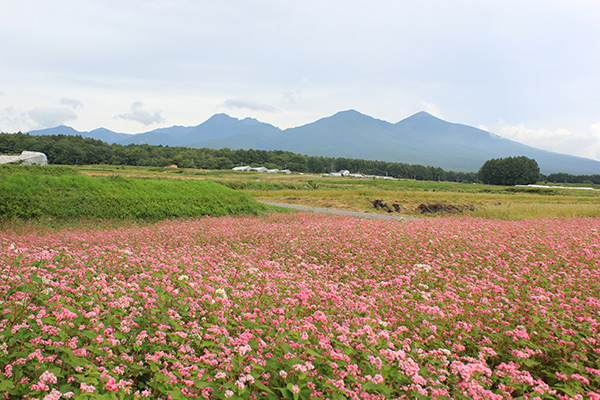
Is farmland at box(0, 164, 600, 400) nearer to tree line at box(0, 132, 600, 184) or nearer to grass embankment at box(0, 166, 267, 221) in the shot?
grass embankment at box(0, 166, 267, 221)

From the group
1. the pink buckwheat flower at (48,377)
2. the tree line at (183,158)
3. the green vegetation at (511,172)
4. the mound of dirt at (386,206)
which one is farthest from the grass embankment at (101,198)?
the green vegetation at (511,172)

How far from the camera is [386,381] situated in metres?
3.29

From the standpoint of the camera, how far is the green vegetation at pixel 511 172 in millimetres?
119688

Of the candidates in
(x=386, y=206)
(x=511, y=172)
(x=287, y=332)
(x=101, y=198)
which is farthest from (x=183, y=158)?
(x=287, y=332)

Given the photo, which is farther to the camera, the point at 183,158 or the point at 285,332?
the point at 183,158

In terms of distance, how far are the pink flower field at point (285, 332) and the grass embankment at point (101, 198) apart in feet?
35.4

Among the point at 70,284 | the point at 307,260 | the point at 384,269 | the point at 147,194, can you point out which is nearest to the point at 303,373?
the point at 70,284

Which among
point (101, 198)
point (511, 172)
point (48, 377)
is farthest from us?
point (511, 172)

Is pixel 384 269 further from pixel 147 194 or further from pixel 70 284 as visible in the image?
pixel 147 194

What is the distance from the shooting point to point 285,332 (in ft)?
12.6

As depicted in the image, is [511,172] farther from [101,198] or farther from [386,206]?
[101,198]

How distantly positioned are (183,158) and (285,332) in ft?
431

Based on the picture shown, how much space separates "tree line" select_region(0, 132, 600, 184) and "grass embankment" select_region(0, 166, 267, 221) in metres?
95.4

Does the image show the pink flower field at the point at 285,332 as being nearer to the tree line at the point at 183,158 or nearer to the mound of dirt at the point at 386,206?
the mound of dirt at the point at 386,206
